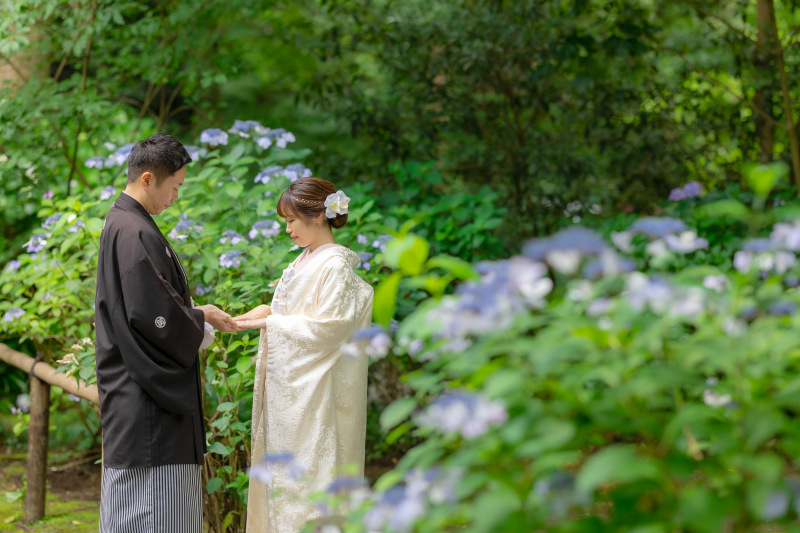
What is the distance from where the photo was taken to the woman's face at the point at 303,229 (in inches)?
103

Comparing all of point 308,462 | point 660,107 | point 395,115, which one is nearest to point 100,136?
point 395,115

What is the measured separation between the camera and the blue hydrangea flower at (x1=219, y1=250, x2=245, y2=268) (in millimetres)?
3096

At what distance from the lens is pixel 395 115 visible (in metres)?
5.49

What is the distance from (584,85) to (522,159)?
0.86 metres

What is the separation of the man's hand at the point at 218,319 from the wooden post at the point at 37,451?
1617mm

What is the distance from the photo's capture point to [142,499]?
2.32 metres

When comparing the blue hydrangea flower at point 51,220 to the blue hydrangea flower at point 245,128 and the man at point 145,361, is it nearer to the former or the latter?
the blue hydrangea flower at point 245,128

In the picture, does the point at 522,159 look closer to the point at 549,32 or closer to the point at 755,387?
the point at 549,32

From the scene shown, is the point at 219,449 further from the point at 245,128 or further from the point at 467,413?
the point at 467,413

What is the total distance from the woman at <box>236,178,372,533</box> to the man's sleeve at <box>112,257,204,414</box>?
30 centimetres

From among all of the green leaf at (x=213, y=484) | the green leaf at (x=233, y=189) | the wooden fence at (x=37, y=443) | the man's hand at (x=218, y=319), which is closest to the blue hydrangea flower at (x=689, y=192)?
the green leaf at (x=233, y=189)

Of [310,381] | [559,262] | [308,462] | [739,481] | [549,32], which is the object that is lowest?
[308,462]

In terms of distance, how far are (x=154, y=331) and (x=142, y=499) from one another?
0.52m

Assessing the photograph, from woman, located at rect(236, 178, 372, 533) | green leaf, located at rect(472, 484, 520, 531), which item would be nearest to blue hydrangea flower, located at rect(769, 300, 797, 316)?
green leaf, located at rect(472, 484, 520, 531)
